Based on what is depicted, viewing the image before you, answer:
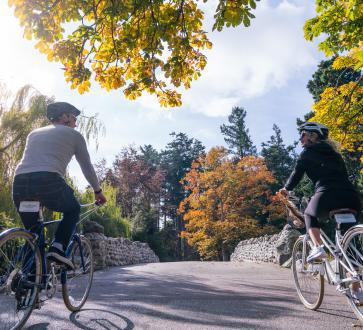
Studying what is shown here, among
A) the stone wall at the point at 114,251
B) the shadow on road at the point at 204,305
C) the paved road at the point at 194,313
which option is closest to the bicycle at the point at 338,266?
the paved road at the point at 194,313

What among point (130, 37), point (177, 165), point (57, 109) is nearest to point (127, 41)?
point (130, 37)

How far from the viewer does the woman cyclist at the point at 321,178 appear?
3.31 meters

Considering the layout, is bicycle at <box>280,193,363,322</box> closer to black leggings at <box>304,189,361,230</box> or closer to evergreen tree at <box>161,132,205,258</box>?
black leggings at <box>304,189,361,230</box>

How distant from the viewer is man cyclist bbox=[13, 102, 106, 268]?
124 inches

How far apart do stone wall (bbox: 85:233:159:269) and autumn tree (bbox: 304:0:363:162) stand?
7808 millimetres

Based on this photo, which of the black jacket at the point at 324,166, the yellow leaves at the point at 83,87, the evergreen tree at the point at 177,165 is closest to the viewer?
the black jacket at the point at 324,166

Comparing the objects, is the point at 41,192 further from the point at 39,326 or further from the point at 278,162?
the point at 278,162

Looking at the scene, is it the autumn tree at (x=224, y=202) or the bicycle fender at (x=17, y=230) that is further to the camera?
the autumn tree at (x=224, y=202)

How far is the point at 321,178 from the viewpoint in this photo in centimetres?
348

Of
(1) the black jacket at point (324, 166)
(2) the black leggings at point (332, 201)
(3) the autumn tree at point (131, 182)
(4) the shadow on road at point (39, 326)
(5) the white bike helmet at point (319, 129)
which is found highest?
(3) the autumn tree at point (131, 182)

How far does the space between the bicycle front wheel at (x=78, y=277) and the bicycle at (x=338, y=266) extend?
7.95ft

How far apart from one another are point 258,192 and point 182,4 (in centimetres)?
2440

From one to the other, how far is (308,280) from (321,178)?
4.31 feet

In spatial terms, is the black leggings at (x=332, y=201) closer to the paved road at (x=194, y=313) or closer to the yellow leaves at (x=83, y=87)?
the paved road at (x=194, y=313)
